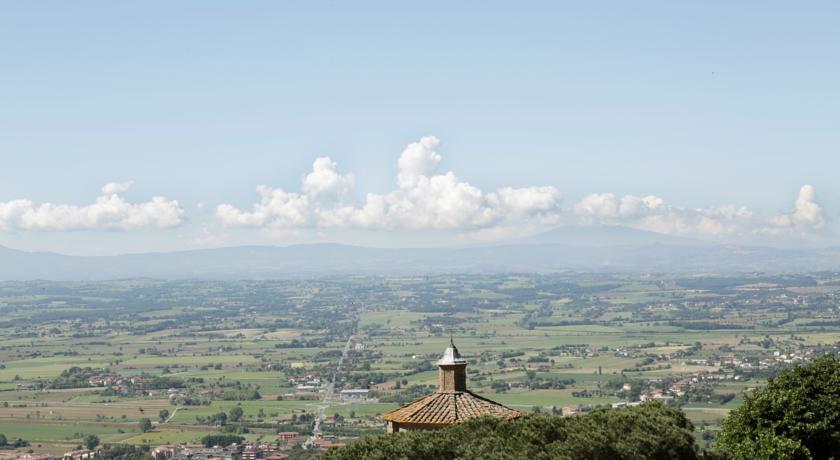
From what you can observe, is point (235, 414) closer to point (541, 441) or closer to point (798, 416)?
point (798, 416)

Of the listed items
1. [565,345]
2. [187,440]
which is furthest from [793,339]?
[187,440]

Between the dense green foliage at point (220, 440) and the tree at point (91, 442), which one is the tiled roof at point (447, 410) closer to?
the dense green foliage at point (220, 440)

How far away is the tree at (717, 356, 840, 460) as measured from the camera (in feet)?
81.6

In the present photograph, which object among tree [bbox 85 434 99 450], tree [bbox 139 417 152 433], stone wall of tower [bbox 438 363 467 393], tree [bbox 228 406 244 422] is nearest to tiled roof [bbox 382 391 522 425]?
stone wall of tower [bbox 438 363 467 393]

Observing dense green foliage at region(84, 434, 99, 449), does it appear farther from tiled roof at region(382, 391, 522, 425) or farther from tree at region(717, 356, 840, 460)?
tiled roof at region(382, 391, 522, 425)

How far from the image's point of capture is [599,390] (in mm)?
94188

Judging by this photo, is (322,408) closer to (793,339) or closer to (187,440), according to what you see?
(187,440)

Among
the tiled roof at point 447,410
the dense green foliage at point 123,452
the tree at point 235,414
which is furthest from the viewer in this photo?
the tree at point 235,414

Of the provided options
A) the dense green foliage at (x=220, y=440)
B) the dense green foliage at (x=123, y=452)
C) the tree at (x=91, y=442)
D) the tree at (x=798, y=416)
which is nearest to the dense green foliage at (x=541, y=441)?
the tree at (x=798, y=416)

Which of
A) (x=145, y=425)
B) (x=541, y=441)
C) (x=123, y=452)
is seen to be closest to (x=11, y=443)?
(x=145, y=425)

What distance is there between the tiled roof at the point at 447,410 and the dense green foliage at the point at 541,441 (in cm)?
107

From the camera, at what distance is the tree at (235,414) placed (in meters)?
86.7

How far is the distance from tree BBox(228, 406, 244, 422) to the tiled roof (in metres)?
67.4

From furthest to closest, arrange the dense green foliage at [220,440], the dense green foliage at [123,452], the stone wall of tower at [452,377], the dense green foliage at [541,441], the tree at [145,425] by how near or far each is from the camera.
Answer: the tree at [145,425]
the dense green foliage at [220,440]
the dense green foliage at [123,452]
the stone wall of tower at [452,377]
the dense green foliage at [541,441]
